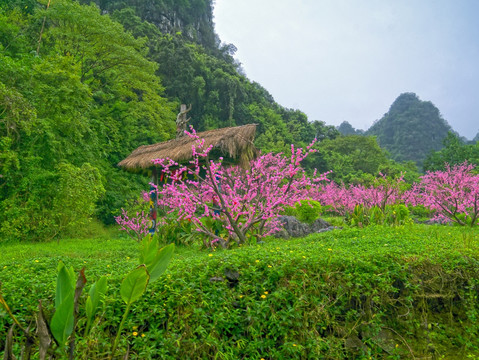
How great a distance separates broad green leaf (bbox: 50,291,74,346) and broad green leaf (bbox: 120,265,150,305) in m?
0.33

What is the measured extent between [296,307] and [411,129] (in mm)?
48193

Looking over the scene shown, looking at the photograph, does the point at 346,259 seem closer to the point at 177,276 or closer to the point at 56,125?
the point at 177,276

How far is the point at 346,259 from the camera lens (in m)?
3.22

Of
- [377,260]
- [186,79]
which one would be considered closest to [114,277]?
[377,260]

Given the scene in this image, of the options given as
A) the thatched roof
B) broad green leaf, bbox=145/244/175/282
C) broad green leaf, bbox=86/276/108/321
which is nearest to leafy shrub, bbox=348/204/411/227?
the thatched roof

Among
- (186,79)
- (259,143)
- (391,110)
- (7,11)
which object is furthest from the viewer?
(391,110)

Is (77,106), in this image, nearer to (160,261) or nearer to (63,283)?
(160,261)

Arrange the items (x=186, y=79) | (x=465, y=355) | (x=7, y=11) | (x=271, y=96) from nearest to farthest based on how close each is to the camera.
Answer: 1. (x=465, y=355)
2. (x=7, y=11)
3. (x=186, y=79)
4. (x=271, y=96)

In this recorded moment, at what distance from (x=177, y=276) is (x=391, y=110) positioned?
5561 cm

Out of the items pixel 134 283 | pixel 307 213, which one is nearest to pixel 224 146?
pixel 307 213

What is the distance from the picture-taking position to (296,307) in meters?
2.72

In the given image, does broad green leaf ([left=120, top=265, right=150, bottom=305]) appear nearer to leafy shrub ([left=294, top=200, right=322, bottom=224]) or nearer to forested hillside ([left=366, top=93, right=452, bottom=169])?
leafy shrub ([left=294, top=200, right=322, bottom=224])

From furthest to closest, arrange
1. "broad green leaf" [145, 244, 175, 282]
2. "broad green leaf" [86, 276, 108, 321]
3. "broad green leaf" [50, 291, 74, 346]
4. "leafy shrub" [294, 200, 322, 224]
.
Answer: "leafy shrub" [294, 200, 322, 224], "broad green leaf" [145, 244, 175, 282], "broad green leaf" [86, 276, 108, 321], "broad green leaf" [50, 291, 74, 346]

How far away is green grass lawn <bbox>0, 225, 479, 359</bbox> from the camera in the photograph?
240 centimetres
